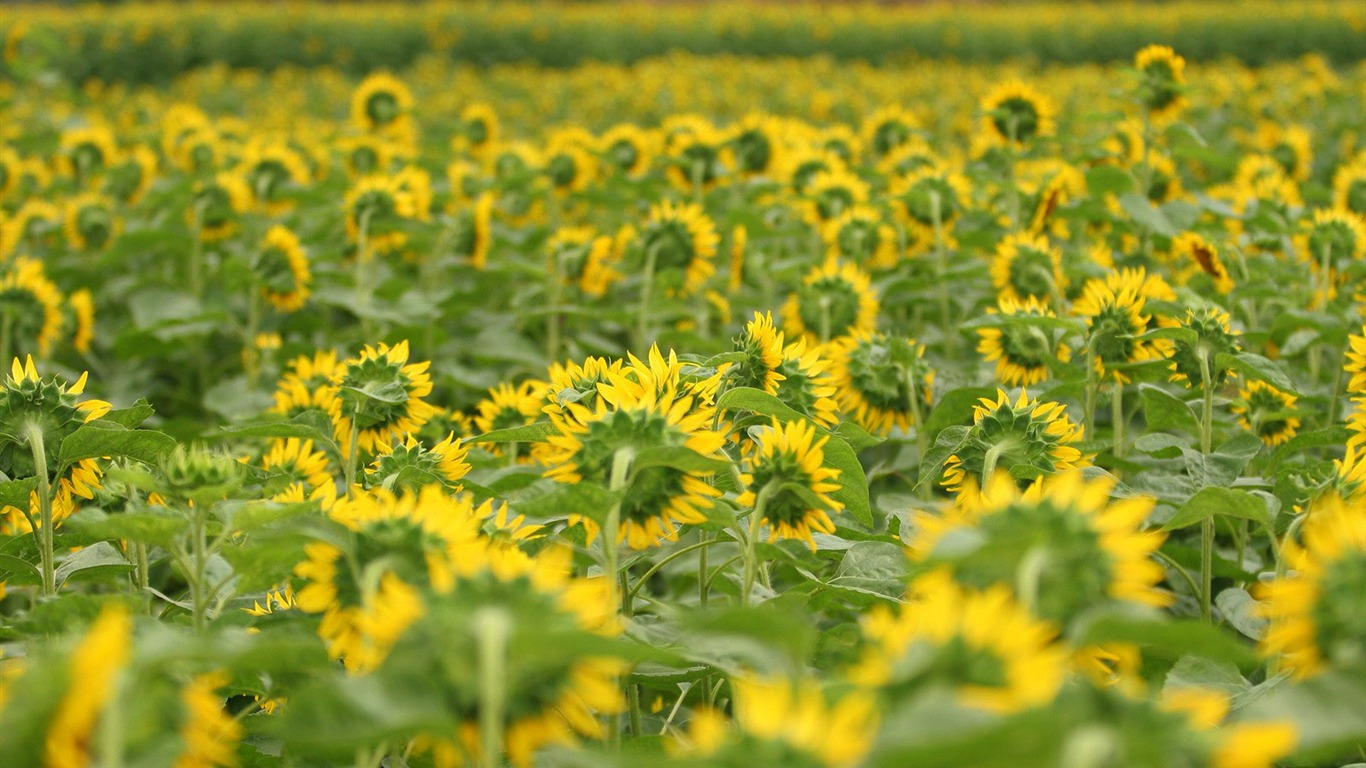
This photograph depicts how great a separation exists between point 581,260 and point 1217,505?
167cm

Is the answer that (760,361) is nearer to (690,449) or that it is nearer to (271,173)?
(690,449)

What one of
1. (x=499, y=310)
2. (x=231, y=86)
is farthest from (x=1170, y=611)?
(x=231, y=86)

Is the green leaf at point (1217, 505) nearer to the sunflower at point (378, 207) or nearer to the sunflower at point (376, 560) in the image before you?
the sunflower at point (376, 560)

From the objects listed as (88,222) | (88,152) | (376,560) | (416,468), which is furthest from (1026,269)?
(88,152)

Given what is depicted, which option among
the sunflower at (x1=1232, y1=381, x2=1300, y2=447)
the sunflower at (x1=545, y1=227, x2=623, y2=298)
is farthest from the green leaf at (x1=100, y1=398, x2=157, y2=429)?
the sunflower at (x1=1232, y1=381, x2=1300, y2=447)

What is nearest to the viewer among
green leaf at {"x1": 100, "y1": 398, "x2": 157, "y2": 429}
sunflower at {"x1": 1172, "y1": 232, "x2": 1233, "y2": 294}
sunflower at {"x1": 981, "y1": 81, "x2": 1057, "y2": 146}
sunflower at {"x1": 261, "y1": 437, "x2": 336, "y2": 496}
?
green leaf at {"x1": 100, "y1": 398, "x2": 157, "y2": 429}

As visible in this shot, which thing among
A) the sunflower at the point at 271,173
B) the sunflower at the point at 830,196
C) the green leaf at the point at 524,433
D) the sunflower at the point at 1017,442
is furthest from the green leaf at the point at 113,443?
the sunflower at the point at 271,173

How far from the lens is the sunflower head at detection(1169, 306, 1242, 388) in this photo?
1765mm

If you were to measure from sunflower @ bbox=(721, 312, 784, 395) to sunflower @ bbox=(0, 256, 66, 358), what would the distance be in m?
1.59

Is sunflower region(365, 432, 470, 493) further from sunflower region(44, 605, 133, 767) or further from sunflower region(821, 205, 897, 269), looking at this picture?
sunflower region(821, 205, 897, 269)

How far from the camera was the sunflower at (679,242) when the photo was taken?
250 centimetres

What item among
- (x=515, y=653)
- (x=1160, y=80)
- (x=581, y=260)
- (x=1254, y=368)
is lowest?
(x=581, y=260)

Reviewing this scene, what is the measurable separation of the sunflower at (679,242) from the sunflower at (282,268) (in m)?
0.74

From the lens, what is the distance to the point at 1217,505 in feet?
4.33
